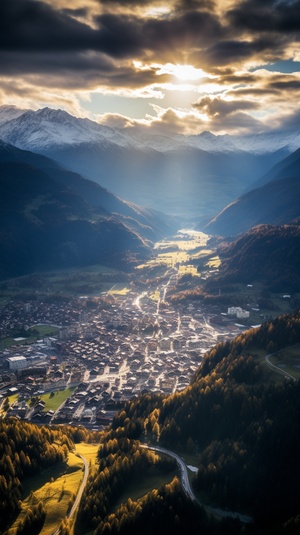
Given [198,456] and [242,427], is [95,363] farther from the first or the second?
[242,427]

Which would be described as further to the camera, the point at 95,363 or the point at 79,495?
the point at 95,363

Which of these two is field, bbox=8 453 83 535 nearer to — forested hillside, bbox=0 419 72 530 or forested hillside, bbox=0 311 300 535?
forested hillside, bbox=0 419 72 530

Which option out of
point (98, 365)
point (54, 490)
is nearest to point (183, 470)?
point (54, 490)

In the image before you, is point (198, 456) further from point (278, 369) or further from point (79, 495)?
point (278, 369)

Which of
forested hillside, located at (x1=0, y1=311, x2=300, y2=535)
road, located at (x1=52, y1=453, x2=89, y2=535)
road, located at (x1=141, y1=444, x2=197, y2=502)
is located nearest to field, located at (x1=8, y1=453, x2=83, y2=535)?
road, located at (x1=52, y1=453, x2=89, y2=535)

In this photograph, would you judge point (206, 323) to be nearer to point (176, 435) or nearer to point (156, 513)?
point (176, 435)

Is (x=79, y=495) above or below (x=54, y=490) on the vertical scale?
above

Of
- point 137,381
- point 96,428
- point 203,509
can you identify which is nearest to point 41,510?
point 203,509

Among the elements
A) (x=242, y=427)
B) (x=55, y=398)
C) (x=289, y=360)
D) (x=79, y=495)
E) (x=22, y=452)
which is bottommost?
(x=55, y=398)

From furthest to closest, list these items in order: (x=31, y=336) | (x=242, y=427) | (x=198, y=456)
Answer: (x=31, y=336)
(x=242, y=427)
(x=198, y=456)

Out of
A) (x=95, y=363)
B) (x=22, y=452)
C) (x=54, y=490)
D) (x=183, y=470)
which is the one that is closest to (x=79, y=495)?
(x=54, y=490)

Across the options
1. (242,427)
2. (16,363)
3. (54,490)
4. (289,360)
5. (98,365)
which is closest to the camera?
(54,490)
